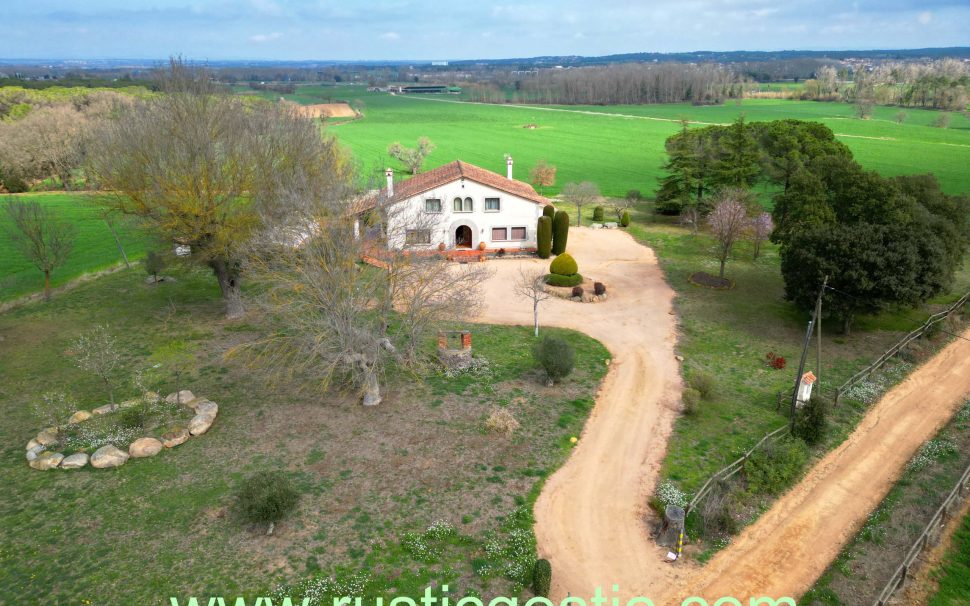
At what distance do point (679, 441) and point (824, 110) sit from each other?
189195mm

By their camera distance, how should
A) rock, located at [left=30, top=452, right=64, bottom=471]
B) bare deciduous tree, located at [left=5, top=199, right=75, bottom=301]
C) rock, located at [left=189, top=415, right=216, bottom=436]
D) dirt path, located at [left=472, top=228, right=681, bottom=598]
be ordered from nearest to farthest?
dirt path, located at [left=472, top=228, right=681, bottom=598], rock, located at [left=30, top=452, right=64, bottom=471], rock, located at [left=189, top=415, right=216, bottom=436], bare deciduous tree, located at [left=5, top=199, right=75, bottom=301]

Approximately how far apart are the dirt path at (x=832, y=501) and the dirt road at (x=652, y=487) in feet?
0.12

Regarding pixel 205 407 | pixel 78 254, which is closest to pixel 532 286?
pixel 205 407

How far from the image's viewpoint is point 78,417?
23.4 metres

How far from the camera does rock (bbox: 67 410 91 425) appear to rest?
23250 millimetres

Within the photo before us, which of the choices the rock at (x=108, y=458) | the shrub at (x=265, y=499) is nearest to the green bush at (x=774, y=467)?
the shrub at (x=265, y=499)

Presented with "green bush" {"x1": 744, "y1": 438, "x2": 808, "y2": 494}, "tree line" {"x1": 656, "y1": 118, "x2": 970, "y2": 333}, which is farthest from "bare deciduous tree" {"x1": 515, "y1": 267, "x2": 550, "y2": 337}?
"green bush" {"x1": 744, "y1": 438, "x2": 808, "y2": 494}

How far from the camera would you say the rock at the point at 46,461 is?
67.5ft

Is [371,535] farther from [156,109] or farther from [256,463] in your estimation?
A: [156,109]

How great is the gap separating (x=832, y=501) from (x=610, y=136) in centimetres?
11816

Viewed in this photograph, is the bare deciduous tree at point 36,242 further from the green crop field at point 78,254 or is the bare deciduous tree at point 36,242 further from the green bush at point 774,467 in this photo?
the green bush at point 774,467

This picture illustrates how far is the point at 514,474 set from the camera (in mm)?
20609

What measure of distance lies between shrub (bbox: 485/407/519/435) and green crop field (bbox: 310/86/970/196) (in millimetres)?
38868

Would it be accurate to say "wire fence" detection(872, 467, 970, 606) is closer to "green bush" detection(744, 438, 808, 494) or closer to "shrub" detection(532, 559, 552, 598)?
"green bush" detection(744, 438, 808, 494)
